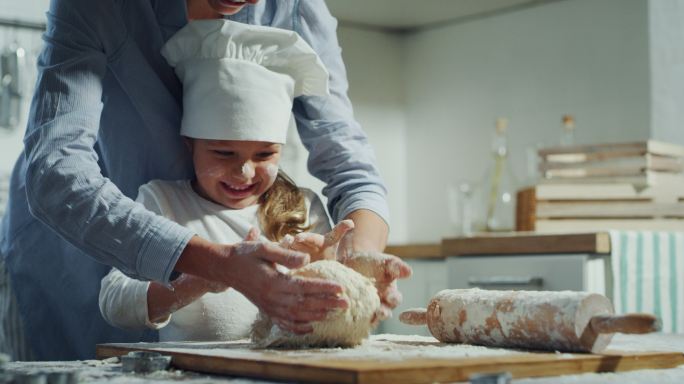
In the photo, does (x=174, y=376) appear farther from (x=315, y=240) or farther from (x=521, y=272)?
(x=521, y=272)

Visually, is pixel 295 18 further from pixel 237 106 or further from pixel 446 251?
pixel 446 251

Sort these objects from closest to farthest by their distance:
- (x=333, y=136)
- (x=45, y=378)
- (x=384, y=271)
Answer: (x=45, y=378) < (x=384, y=271) < (x=333, y=136)

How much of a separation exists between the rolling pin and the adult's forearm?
0.17 meters

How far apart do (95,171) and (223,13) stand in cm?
34

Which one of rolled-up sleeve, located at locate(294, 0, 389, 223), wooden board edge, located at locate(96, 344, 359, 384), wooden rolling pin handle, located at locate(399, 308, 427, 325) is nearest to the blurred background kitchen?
rolled-up sleeve, located at locate(294, 0, 389, 223)

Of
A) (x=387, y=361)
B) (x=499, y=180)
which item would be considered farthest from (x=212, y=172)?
(x=499, y=180)

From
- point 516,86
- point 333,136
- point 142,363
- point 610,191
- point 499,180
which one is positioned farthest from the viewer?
point 516,86

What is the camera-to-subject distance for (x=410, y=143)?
4109 millimetres

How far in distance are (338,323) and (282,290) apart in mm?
115

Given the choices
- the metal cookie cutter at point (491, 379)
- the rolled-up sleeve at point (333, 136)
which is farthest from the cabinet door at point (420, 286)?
the metal cookie cutter at point (491, 379)

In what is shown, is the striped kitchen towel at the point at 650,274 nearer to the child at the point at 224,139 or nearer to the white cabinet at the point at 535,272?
the white cabinet at the point at 535,272

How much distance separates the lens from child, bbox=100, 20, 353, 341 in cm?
148

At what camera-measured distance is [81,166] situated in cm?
129

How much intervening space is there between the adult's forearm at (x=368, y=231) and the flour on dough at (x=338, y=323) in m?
0.19
